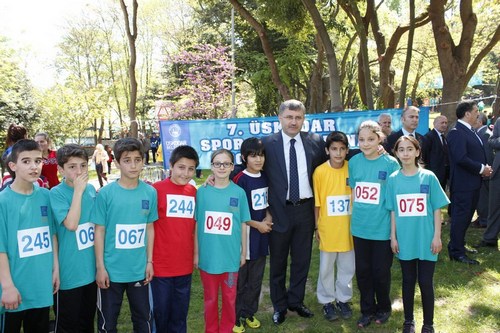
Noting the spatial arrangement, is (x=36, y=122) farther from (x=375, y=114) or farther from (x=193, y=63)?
(x=375, y=114)

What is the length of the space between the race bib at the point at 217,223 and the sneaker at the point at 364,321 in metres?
1.59

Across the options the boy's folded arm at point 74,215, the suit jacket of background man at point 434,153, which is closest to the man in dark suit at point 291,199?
the boy's folded arm at point 74,215

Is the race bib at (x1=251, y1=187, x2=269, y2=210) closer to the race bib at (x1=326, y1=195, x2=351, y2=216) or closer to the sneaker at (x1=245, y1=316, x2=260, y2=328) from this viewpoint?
the race bib at (x1=326, y1=195, x2=351, y2=216)

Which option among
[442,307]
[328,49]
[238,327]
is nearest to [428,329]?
[442,307]

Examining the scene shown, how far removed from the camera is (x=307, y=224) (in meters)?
3.97

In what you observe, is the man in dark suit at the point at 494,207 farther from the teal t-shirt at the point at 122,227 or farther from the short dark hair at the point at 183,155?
the teal t-shirt at the point at 122,227

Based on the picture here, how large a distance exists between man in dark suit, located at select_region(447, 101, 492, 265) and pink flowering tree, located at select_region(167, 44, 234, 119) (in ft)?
60.9

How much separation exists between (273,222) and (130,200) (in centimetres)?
140

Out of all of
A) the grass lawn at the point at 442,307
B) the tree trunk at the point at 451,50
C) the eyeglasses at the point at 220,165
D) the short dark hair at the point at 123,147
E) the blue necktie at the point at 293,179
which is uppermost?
the tree trunk at the point at 451,50

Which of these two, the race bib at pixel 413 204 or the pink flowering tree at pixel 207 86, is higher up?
the pink flowering tree at pixel 207 86

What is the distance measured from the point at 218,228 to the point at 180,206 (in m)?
0.37

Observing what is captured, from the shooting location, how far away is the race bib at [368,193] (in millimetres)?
3701

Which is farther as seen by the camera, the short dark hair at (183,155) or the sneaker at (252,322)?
the sneaker at (252,322)

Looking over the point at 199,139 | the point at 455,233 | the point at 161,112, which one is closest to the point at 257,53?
the point at 161,112
